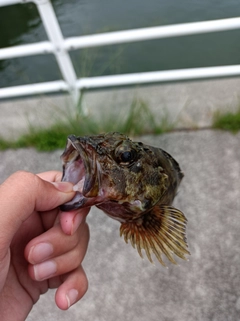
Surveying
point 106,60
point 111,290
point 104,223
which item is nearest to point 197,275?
point 111,290

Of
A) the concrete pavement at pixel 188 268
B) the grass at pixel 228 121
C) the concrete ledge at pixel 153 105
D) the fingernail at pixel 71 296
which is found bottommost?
the concrete pavement at pixel 188 268

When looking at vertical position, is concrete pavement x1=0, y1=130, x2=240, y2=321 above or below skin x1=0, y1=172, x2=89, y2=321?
below

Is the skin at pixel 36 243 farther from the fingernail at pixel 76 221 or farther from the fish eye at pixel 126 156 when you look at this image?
the fish eye at pixel 126 156

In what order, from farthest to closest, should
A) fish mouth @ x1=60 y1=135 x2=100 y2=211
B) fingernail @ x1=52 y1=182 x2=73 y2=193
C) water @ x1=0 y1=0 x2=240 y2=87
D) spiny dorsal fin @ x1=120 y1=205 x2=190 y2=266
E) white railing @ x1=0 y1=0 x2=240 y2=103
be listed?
water @ x1=0 y1=0 x2=240 y2=87
white railing @ x1=0 y1=0 x2=240 y2=103
spiny dorsal fin @ x1=120 y1=205 x2=190 y2=266
fingernail @ x1=52 y1=182 x2=73 y2=193
fish mouth @ x1=60 y1=135 x2=100 y2=211

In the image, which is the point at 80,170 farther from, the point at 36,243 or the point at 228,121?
the point at 228,121

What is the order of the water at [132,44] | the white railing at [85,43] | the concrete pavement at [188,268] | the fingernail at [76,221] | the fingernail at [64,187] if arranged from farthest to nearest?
1. the water at [132,44]
2. the white railing at [85,43]
3. the concrete pavement at [188,268]
4. the fingernail at [76,221]
5. the fingernail at [64,187]

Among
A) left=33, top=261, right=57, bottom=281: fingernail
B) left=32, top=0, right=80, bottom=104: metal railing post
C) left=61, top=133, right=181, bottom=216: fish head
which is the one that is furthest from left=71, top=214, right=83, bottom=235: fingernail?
left=32, top=0, right=80, bottom=104: metal railing post

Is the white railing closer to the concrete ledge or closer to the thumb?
the concrete ledge

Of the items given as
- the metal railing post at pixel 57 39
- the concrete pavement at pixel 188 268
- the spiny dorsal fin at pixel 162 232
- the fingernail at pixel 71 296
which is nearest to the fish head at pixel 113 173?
the spiny dorsal fin at pixel 162 232
